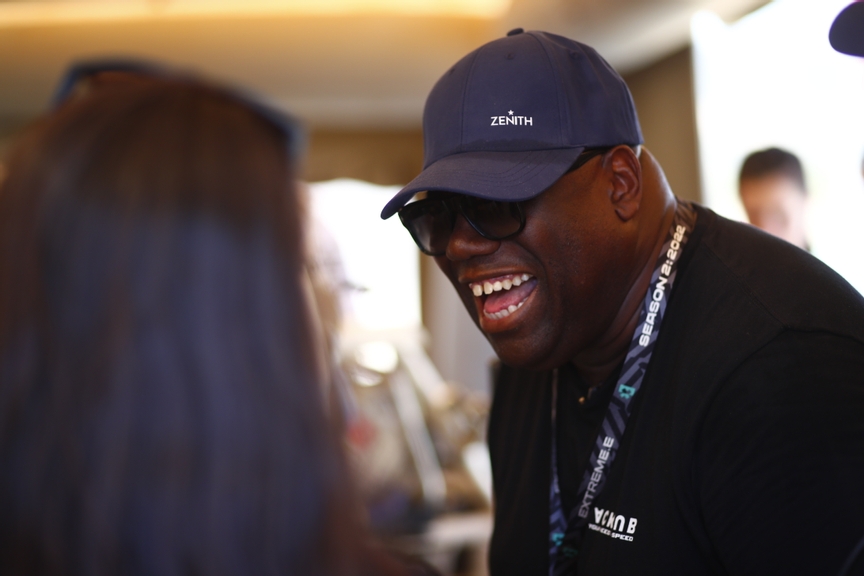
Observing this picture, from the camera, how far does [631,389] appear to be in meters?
1.19

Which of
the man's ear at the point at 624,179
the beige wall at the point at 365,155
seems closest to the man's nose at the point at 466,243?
the man's ear at the point at 624,179

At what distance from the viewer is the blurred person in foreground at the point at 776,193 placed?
7.48 feet

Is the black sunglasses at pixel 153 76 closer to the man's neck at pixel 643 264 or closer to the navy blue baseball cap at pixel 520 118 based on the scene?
the navy blue baseball cap at pixel 520 118

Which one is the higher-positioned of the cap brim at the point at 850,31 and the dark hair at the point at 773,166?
the cap brim at the point at 850,31

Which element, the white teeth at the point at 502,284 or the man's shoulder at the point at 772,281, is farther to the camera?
the white teeth at the point at 502,284

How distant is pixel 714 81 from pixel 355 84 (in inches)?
121

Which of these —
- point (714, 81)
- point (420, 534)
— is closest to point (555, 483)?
point (420, 534)

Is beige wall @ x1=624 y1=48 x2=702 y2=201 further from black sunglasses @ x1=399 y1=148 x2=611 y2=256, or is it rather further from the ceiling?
black sunglasses @ x1=399 y1=148 x2=611 y2=256

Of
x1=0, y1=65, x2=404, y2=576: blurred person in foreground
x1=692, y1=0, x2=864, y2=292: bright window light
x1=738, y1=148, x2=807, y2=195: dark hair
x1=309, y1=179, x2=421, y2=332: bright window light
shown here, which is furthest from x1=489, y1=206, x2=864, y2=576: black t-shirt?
x1=309, y1=179, x2=421, y2=332: bright window light

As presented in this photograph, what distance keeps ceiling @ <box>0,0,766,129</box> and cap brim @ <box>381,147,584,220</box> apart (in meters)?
2.50

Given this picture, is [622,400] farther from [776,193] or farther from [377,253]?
[377,253]

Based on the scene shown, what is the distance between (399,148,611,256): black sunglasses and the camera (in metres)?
1.23

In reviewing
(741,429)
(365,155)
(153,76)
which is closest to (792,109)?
(741,429)

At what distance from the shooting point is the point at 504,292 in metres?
1.30
